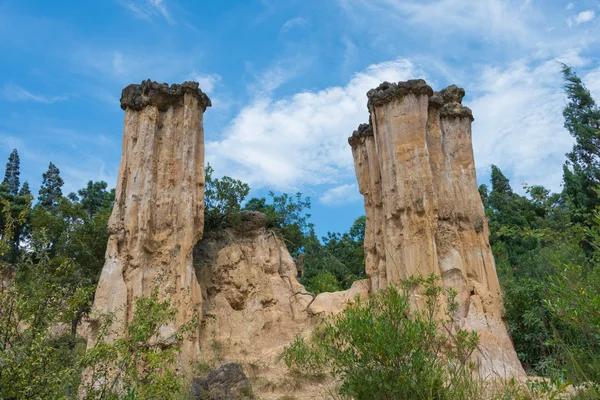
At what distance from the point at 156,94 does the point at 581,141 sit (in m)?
20.5

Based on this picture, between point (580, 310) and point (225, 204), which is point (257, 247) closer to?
point (225, 204)

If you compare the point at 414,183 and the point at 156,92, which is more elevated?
the point at 156,92

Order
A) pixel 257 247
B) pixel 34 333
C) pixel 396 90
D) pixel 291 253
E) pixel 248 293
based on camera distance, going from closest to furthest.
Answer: pixel 34 333, pixel 396 90, pixel 248 293, pixel 257 247, pixel 291 253

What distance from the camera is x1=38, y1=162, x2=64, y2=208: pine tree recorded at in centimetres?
3578

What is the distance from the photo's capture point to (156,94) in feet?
55.8

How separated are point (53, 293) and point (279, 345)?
39.2 feet

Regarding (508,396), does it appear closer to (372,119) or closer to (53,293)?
(53,293)

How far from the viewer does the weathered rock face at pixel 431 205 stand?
15.5 meters

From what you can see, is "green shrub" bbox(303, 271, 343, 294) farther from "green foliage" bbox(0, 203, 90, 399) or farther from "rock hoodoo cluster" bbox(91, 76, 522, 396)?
"green foliage" bbox(0, 203, 90, 399)

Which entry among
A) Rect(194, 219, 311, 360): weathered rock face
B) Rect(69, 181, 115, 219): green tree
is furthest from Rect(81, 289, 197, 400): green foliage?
Rect(69, 181, 115, 219): green tree

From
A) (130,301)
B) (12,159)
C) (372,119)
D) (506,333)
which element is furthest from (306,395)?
(12,159)

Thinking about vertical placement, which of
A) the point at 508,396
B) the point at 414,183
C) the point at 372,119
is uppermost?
the point at 372,119

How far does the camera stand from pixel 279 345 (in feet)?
54.8

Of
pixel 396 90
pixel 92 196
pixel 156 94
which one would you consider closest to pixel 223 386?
pixel 156 94
